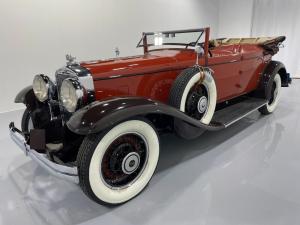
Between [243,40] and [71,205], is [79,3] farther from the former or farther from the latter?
[71,205]

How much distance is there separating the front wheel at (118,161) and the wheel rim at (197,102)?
67cm

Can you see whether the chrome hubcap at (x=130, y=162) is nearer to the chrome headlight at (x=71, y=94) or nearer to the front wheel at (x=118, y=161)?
the front wheel at (x=118, y=161)

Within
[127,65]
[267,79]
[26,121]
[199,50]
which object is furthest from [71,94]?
[267,79]

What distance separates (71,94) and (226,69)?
2.10 metres

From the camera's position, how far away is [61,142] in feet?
7.64

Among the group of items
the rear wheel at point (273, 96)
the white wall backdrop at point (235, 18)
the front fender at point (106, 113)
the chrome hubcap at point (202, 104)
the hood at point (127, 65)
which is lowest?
the rear wheel at point (273, 96)

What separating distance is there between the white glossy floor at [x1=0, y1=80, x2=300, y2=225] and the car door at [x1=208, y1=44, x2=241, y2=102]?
676 mm

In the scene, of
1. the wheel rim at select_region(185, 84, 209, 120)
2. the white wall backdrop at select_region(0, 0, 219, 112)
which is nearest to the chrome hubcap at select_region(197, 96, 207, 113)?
the wheel rim at select_region(185, 84, 209, 120)

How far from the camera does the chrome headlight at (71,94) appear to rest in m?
1.92

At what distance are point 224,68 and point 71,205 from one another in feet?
7.94

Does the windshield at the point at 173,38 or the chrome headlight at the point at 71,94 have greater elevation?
the windshield at the point at 173,38

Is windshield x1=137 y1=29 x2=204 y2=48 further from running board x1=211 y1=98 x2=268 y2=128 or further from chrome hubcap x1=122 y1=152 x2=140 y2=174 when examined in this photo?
chrome hubcap x1=122 y1=152 x2=140 y2=174

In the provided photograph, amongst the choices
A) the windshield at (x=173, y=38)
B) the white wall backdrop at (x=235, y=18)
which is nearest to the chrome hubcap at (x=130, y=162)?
the windshield at (x=173, y=38)

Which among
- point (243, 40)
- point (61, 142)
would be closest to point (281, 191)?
point (61, 142)
